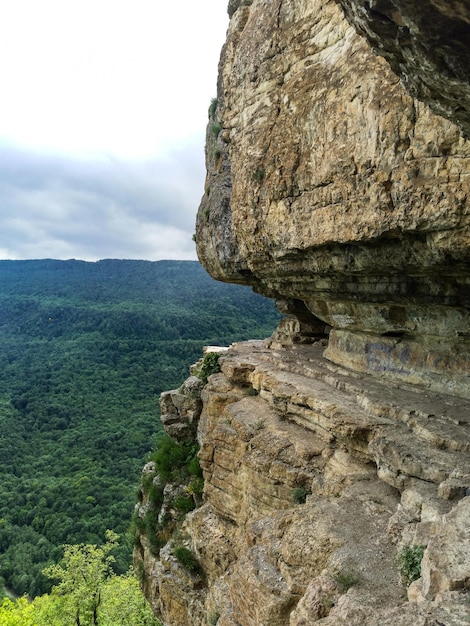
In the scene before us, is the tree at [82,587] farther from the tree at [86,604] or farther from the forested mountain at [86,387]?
the forested mountain at [86,387]

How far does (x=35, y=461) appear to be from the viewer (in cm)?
4362

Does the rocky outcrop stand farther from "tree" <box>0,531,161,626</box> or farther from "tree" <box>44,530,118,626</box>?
"tree" <box>44,530,118,626</box>

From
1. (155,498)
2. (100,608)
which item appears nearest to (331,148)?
(155,498)

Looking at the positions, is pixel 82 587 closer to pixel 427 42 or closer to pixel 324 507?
pixel 324 507

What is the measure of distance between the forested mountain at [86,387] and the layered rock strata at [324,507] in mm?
23483

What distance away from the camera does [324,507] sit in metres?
7.58

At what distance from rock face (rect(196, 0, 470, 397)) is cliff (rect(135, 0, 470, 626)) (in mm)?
43

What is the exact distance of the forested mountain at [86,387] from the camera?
34.0 m

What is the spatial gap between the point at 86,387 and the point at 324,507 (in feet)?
188

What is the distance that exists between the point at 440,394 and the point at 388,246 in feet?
12.8

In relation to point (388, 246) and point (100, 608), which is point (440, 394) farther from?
→ point (100, 608)

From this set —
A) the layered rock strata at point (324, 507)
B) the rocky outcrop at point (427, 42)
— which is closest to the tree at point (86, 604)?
the layered rock strata at point (324, 507)

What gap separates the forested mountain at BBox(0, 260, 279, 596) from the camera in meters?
34.0

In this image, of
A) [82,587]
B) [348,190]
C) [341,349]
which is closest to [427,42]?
[348,190]
